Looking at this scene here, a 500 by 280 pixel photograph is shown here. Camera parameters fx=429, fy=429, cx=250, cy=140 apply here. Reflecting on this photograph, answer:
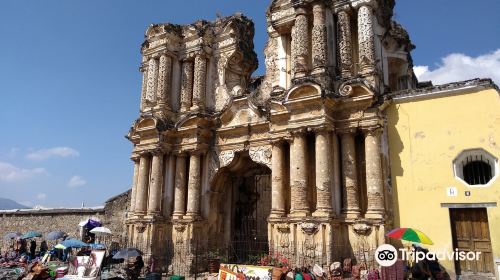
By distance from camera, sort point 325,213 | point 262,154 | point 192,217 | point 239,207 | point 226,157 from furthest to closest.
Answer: point 239,207 < point 226,157 < point 192,217 < point 262,154 < point 325,213

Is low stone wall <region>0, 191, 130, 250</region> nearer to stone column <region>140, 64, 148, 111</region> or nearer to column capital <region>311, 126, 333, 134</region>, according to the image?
stone column <region>140, 64, 148, 111</region>

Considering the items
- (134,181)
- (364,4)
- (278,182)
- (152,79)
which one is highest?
(364,4)

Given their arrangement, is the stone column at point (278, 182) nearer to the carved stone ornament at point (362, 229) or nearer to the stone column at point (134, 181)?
the carved stone ornament at point (362, 229)

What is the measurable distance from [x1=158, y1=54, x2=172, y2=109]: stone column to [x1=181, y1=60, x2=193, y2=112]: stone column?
515mm

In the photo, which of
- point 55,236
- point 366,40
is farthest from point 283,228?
point 55,236

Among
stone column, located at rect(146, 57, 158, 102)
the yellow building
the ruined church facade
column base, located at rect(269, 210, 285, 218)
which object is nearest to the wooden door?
the yellow building

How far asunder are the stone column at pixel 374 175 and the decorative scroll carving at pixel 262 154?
3297 mm

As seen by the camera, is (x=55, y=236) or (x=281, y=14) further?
(x=55, y=236)

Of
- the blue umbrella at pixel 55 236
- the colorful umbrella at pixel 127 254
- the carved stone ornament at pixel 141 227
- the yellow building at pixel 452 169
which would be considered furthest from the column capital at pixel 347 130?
the blue umbrella at pixel 55 236

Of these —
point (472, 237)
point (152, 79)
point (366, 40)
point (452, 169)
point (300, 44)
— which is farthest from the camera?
point (152, 79)

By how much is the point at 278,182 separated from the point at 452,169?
4.65 m

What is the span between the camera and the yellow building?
999 cm

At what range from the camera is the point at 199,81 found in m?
15.6

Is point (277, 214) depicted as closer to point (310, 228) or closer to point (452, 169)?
point (310, 228)
